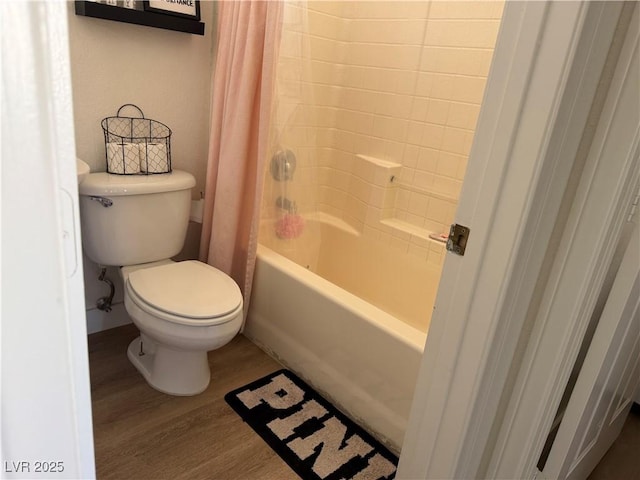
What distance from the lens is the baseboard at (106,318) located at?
2.04 meters

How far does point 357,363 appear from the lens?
165 cm

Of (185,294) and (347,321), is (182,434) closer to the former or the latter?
(185,294)

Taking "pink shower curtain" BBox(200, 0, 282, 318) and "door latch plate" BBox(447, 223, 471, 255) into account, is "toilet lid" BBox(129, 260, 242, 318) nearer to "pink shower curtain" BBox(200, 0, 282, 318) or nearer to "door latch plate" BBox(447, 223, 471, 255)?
"pink shower curtain" BBox(200, 0, 282, 318)

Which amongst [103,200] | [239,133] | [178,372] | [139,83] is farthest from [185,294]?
[139,83]

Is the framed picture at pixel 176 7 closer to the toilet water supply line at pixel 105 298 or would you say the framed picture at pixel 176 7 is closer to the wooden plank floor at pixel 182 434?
the toilet water supply line at pixel 105 298

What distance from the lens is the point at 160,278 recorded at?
171 cm

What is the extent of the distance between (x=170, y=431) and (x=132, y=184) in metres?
0.91

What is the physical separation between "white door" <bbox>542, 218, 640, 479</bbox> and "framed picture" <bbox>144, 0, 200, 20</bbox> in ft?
5.76

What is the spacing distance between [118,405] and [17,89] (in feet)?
5.25

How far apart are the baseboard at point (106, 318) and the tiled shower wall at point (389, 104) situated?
3.29 ft

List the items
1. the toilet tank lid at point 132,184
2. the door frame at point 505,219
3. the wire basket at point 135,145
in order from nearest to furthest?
the door frame at point 505,219
the toilet tank lid at point 132,184
the wire basket at point 135,145

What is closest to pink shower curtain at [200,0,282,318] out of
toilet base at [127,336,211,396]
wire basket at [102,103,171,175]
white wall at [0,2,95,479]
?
wire basket at [102,103,171,175]

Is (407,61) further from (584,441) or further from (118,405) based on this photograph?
(118,405)

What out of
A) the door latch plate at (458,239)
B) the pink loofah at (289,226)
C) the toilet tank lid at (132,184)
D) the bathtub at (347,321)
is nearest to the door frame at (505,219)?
the door latch plate at (458,239)
